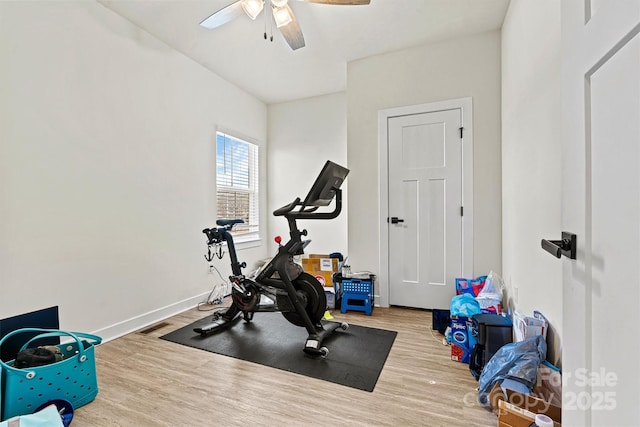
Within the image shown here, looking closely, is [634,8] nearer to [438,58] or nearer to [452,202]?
[452,202]

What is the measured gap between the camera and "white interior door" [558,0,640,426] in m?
0.55

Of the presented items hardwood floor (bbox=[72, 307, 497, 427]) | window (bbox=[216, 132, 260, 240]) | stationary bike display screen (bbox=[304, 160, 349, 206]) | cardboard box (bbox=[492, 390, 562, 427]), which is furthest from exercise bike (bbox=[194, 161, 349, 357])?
window (bbox=[216, 132, 260, 240])

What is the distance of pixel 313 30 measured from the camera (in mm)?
2742

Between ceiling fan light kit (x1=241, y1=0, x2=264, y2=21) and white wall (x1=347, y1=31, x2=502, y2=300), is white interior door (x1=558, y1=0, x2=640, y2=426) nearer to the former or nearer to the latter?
ceiling fan light kit (x1=241, y1=0, x2=264, y2=21)

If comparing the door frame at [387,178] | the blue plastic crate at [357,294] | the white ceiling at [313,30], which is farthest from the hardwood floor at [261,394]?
the white ceiling at [313,30]

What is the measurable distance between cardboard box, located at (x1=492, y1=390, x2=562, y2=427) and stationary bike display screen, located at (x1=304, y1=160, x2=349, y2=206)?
1.52 m

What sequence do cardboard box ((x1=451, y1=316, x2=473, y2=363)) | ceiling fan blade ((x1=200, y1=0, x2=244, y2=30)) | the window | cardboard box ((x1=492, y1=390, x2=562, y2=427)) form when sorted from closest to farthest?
cardboard box ((x1=492, y1=390, x2=562, y2=427)) < cardboard box ((x1=451, y1=316, x2=473, y2=363)) < ceiling fan blade ((x1=200, y1=0, x2=244, y2=30)) < the window

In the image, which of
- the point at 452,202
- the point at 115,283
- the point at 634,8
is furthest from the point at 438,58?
the point at 115,283

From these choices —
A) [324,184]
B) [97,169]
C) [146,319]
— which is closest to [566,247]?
[324,184]

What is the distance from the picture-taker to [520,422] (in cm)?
120

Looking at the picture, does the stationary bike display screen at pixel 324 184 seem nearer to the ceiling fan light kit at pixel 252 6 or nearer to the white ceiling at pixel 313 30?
the ceiling fan light kit at pixel 252 6

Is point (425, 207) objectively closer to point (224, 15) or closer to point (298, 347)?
point (298, 347)

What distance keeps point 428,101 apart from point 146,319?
3514mm

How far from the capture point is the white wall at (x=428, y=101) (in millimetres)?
2799
